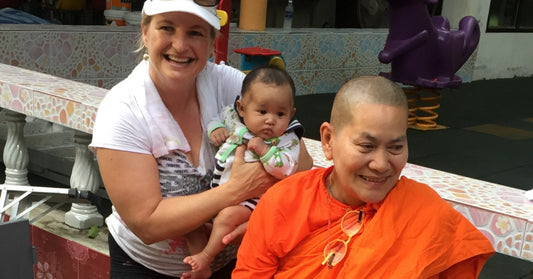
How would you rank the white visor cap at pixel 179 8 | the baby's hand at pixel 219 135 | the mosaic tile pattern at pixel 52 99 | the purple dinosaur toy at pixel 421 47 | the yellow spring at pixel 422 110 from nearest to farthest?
the white visor cap at pixel 179 8 → the baby's hand at pixel 219 135 → the mosaic tile pattern at pixel 52 99 → the purple dinosaur toy at pixel 421 47 → the yellow spring at pixel 422 110

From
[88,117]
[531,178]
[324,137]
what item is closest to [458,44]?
[531,178]

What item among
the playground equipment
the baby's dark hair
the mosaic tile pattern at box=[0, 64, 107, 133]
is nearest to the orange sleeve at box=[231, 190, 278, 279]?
the baby's dark hair

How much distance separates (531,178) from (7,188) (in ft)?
16.2

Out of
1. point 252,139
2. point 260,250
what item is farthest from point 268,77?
point 260,250

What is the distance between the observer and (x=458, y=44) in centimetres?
836

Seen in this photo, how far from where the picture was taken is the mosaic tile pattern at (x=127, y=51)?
6.73 meters

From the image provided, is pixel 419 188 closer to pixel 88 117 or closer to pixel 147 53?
pixel 147 53

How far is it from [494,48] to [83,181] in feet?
35.0

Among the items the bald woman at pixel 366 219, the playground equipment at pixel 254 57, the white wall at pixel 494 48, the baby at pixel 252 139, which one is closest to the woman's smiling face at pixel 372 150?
the bald woman at pixel 366 219

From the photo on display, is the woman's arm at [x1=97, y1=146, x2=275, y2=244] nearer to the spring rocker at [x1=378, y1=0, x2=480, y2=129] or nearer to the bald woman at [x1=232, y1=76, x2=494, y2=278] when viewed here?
the bald woman at [x1=232, y1=76, x2=494, y2=278]

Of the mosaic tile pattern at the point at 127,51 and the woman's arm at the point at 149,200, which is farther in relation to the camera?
the mosaic tile pattern at the point at 127,51

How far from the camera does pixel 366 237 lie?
1844 millimetres

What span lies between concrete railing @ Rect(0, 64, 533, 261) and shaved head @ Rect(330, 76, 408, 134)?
1.97 feet

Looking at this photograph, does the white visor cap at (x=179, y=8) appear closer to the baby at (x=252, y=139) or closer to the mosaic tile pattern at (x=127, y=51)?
the baby at (x=252, y=139)
